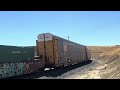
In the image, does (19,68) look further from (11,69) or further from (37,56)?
(37,56)

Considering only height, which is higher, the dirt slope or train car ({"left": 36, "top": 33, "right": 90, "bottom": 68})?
train car ({"left": 36, "top": 33, "right": 90, "bottom": 68})

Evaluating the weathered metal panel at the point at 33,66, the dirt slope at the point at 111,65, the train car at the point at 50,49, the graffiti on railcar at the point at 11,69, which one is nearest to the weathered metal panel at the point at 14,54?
the graffiti on railcar at the point at 11,69

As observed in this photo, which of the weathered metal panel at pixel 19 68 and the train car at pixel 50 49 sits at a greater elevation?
the train car at pixel 50 49

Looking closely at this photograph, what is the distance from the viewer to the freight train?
22.7 meters

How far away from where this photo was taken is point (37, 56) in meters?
31.0

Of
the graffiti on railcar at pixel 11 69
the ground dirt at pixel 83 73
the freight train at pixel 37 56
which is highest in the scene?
the freight train at pixel 37 56

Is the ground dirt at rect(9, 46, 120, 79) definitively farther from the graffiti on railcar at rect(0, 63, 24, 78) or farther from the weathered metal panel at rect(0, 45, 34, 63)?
the weathered metal panel at rect(0, 45, 34, 63)

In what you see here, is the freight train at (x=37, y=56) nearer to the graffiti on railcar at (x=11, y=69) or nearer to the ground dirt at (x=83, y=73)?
the graffiti on railcar at (x=11, y=69)

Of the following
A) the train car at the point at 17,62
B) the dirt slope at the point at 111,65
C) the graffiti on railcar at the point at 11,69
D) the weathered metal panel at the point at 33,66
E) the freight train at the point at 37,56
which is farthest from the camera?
the weathered metal panel at the point at 33,66

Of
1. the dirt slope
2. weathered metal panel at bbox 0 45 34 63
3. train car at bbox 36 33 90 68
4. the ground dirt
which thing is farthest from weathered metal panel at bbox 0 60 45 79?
the dirt slope

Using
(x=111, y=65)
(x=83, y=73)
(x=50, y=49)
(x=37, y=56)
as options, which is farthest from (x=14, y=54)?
(x=111, y=65)

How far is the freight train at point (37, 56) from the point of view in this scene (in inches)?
895

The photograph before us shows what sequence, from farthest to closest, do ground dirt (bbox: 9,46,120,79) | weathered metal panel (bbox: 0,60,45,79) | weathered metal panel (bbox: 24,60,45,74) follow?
weathered metal panel (bbox: 24,60,45,74) < ground dirt (bbox: 9,46,120,79) < weathered metal panel (bbox: 0,60,45,79)

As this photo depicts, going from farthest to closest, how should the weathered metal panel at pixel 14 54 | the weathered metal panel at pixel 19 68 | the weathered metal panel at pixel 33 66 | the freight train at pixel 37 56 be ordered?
the weathered metal panel at pixel 33 66 < the freight train at pixel 37 56 < the weathered metal panel at pixel 14 54 < the weathered metal panel at pixel 19 68
